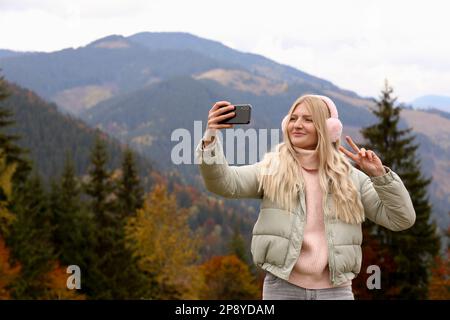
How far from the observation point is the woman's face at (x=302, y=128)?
4027 mm

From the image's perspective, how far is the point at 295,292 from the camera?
12.8 feet

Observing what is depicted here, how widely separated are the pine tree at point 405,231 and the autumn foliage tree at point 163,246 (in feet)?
50.2

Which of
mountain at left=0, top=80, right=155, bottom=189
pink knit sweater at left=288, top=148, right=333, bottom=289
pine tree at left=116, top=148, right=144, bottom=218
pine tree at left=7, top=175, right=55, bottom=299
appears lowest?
pink knit sweater at left=288, top=148, right=333, bottom=289

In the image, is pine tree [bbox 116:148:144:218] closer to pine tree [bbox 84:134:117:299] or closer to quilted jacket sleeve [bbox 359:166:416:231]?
pine tree [bbox 84:134:117:299]

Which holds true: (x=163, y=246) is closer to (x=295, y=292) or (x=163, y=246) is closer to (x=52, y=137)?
(x=295, y=292)

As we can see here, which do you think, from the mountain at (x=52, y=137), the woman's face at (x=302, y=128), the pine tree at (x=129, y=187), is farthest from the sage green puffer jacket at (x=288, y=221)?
the mountain at (x=52, y=137)

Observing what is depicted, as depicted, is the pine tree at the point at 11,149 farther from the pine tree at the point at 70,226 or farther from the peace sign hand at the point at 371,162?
the peace sign hand at the point at 371,162

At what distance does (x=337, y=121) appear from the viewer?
13.1 feet

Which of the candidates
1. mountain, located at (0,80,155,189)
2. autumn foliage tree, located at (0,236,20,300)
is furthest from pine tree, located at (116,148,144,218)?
mountain, located at (0,80,155,189)

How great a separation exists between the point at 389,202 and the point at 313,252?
0.56 metres

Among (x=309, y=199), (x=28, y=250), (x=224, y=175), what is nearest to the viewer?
(x=224, y=175)

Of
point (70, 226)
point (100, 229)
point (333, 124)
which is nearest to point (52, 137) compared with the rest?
point (100, 229)

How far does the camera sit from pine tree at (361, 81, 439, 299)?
27.9 meters
